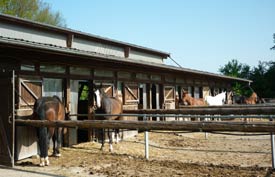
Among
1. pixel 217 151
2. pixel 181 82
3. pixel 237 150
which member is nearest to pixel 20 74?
pixel 217 151

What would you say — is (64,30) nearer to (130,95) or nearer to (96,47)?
(96,47)

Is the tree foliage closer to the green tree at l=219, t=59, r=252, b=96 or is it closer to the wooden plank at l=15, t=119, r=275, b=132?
the green tree at l=219, t=59, r=252, b=96

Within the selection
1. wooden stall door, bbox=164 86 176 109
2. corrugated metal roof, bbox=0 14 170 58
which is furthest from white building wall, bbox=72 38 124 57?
wooden stall door, bbox=164 86 176 109

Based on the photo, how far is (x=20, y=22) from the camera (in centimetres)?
1223

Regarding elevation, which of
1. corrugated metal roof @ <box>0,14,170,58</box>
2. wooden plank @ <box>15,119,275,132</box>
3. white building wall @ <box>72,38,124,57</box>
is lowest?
wooden plank @ <box>15,119,275,132</box>

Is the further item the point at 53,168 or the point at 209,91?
the point at 209,91

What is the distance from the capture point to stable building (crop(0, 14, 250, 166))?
777cm

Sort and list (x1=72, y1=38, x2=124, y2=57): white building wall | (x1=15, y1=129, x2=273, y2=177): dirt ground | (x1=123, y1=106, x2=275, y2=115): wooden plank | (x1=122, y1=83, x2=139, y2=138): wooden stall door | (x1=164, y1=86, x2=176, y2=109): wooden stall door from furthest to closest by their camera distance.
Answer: (x1=164, y1=86, x2=176, y2=109): wooden stall door
(x1=72, y1=38, x2=124, y2=57): white building wall
(x1=122, y1=83, x2=139, y2=138): wooden stall door
(x1=123, y1=106, x2=275, y2=115): wooden plank
(x1=15, y1=129, x2=273, y2=177): dirt ground

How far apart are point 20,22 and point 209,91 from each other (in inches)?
597

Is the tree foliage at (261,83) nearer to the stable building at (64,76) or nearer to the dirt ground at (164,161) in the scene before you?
the stable building at (64,76)

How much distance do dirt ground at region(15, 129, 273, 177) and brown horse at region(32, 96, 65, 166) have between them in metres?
0.30

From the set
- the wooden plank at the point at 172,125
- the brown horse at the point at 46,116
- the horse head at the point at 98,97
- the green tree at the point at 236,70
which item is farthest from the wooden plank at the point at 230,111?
the green tree at the point at 236,70

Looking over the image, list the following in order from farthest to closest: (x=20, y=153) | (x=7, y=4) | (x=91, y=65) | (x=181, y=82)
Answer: (x=7, y=4) < (x=181, y=82) < (x=91, y=65) < (x=20, y=153)

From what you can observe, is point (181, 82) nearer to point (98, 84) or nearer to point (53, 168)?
point (98, 84)
